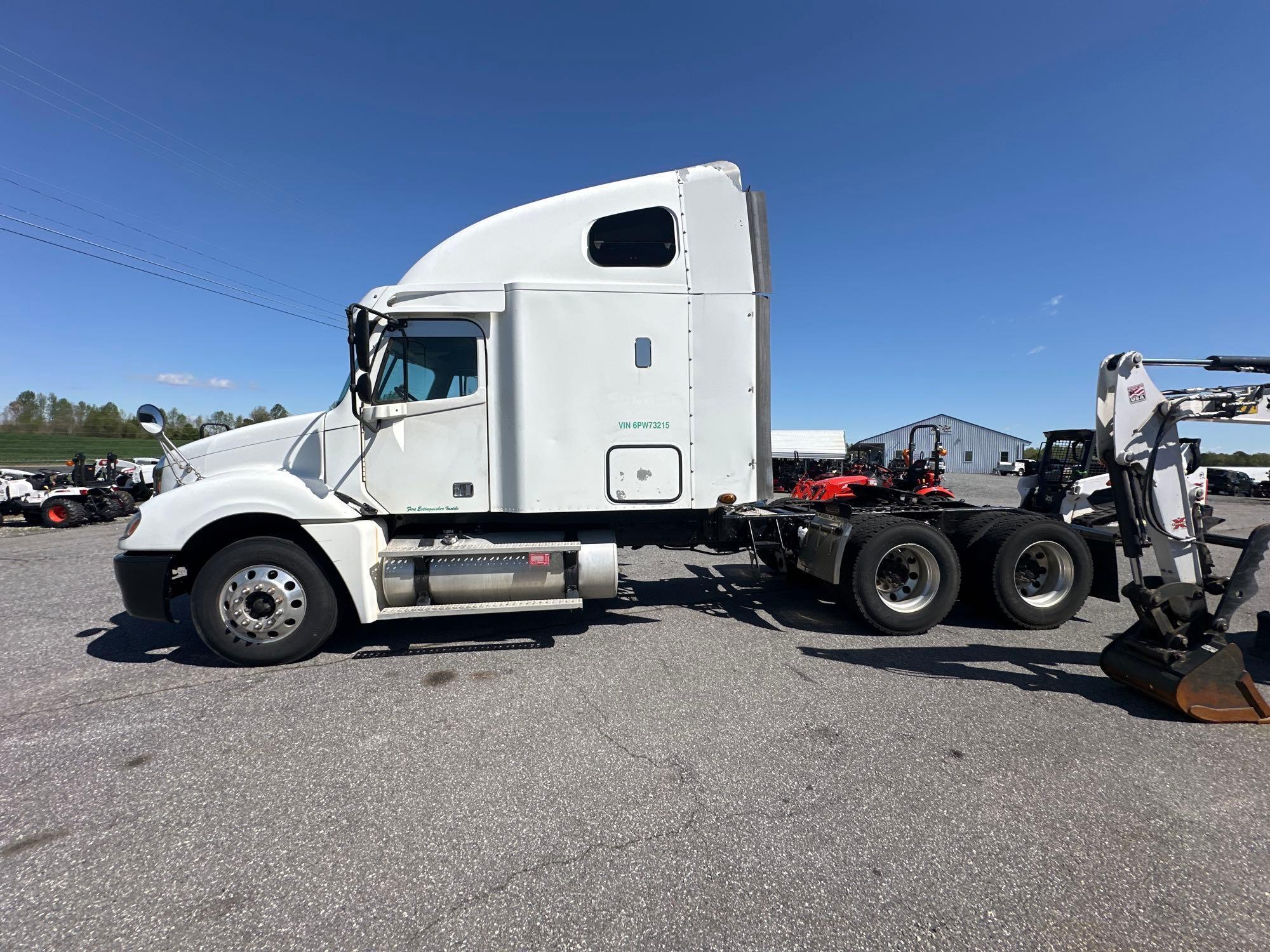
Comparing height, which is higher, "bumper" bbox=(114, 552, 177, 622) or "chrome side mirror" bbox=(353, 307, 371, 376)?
"chrome side mirror" bbox=(353, 307, 371, 376)

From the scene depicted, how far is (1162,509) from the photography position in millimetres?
3680

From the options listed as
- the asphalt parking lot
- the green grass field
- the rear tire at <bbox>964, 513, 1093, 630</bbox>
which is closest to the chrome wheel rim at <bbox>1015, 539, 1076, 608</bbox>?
the rear tire at <bbox>964, 513, 1093, 630</bbox>

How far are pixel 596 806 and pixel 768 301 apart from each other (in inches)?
158

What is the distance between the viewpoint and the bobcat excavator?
346cm

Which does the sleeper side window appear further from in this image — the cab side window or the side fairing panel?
the cab side window

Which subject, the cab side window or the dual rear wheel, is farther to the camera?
the dual rear wheel

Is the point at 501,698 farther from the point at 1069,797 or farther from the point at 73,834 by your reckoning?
the point at 1069,797

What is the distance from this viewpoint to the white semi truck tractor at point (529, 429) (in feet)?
14.1

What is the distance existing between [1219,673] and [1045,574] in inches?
78.1

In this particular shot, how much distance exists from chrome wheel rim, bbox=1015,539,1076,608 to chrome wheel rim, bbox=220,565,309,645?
634cm

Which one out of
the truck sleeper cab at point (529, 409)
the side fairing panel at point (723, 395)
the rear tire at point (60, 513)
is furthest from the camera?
the rear tire at point (60, 513)

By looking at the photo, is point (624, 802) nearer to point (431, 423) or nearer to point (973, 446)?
point (431, 423)

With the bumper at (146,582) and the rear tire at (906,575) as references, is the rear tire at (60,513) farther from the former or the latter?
the rear tire at (906,575)

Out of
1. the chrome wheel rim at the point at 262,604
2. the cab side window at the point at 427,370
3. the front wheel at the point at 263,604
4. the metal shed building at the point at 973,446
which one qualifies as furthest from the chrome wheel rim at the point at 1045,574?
the metal shed building at the point at 973,446
